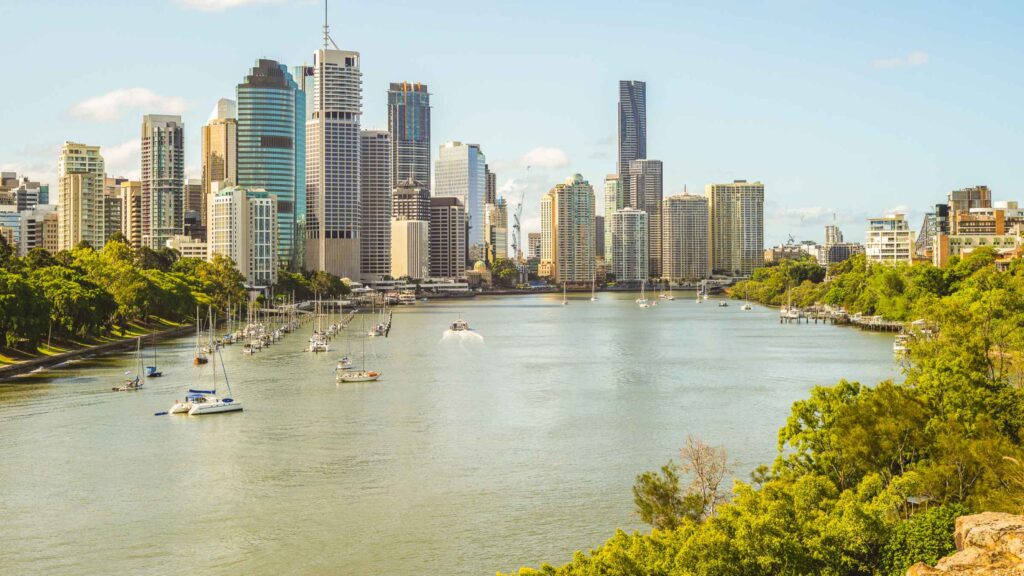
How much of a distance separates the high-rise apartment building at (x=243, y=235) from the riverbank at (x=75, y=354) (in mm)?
78283

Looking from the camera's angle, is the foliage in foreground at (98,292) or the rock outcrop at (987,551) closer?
the rock outcrop at (987,551)

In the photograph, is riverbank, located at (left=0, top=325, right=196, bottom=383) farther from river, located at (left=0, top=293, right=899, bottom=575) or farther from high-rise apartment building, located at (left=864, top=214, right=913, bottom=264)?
high-rise apartment building, located at (left=864, top=214, right=913, bottom=264)

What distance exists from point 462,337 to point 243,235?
289ft

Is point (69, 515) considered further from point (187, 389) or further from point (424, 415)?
point (187, 389)

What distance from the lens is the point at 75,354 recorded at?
72250 millimetres

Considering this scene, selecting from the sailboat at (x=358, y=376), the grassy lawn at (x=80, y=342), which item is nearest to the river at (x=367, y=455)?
the sailboat at (x=358, y=376)

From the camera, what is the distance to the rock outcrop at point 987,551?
14.6m

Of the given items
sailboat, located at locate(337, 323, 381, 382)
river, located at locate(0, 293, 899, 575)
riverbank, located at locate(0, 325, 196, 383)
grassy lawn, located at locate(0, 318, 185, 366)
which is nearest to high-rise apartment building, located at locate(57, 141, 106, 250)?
grassy lawn, located at locate(0, 318, 185, 366)

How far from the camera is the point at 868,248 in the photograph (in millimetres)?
172250

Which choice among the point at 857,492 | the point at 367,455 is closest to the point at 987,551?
the point at 857,492

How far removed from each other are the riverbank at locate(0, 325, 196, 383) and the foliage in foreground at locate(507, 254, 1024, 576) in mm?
43239

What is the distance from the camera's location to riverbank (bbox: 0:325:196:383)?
6203 cm

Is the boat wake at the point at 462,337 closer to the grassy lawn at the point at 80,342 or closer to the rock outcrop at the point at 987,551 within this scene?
the grassy lawn at the point at 80,342

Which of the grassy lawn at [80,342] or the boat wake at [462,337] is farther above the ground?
the grassy lawn at [80,342]
